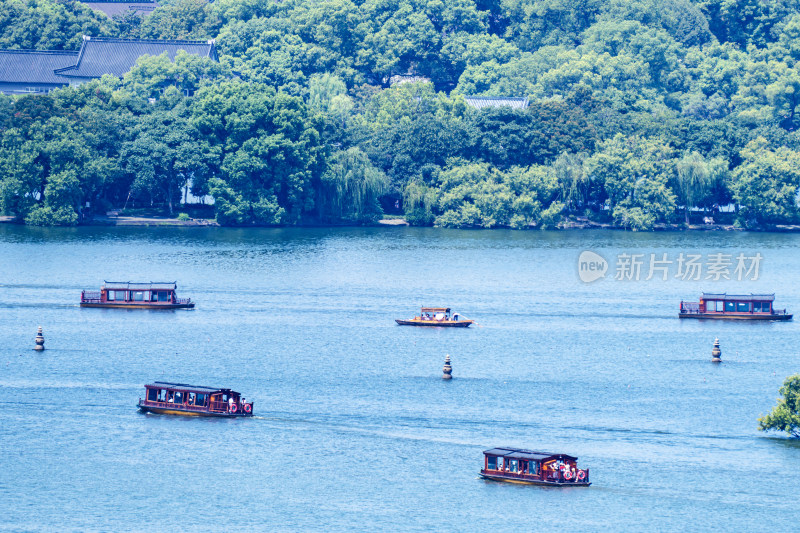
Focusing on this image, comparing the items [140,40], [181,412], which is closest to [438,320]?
[181,412]

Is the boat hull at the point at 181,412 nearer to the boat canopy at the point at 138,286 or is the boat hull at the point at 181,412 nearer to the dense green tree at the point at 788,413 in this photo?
the dense green tree at the point at 788,413

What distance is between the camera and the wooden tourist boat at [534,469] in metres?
51.7

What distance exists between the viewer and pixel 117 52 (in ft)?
542

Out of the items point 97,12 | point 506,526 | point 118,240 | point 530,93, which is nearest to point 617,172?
point 530,93

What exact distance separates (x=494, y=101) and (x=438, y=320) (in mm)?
80999

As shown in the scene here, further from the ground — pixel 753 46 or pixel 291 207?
pixel 753 46

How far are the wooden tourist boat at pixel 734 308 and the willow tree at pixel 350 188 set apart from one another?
171 feet

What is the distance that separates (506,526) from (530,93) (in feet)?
392

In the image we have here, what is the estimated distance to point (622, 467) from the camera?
5384 cm

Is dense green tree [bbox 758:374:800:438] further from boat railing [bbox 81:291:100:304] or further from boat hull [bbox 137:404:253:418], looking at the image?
boat railing [bbox 81:291:100:304]

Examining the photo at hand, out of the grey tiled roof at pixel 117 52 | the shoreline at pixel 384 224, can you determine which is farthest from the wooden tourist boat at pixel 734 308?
the grey tiled roof at pixel 117 52

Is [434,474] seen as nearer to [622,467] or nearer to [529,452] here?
[529,452]

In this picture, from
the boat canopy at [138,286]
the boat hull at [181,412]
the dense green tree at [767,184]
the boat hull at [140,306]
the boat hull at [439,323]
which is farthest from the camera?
the dense green tree at [767,184]

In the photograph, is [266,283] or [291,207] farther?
[291,207]
